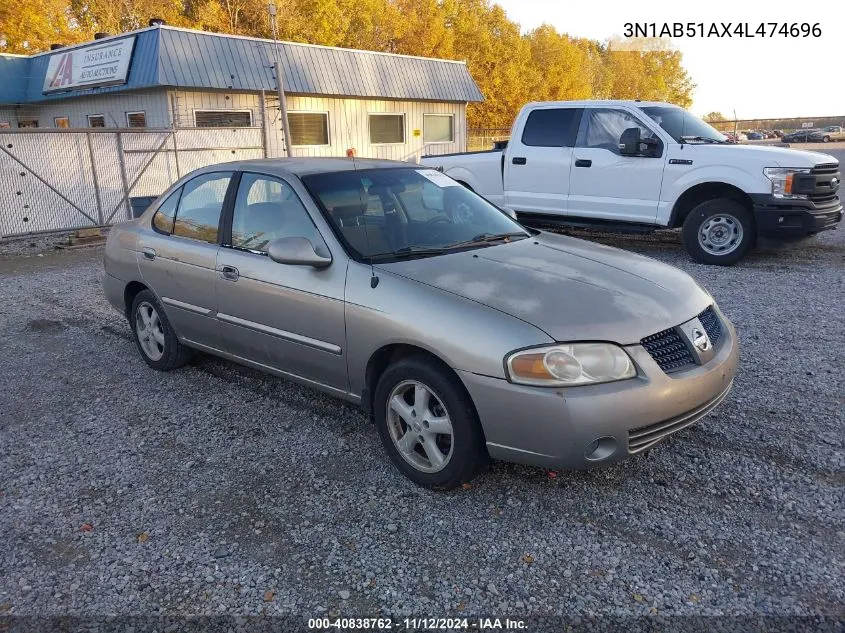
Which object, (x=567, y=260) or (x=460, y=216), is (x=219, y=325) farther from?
(x=567, y=260)

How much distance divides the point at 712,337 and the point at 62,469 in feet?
12.1

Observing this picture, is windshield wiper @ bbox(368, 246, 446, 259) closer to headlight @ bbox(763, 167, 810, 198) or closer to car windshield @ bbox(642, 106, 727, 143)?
headlight @ bbox(763, 167, 810, 198)

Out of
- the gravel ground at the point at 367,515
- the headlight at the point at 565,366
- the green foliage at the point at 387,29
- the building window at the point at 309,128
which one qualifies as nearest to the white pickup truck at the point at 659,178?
the gravel ground at the point at 367,515

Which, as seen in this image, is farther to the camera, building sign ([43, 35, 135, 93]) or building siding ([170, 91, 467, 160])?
building siding ([170, 91, 467, 160])

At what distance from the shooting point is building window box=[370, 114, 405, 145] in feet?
68.1

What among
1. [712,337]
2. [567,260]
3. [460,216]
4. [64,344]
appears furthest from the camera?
[64,344]

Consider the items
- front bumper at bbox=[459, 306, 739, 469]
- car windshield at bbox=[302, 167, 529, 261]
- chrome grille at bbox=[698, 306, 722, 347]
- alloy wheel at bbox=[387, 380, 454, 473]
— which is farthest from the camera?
car windshield at bbox=[302, 167, 529, 261]

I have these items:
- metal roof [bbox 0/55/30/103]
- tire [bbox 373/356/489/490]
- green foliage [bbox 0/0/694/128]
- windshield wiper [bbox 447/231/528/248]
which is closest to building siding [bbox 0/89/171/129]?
metal roof [bbox 0/55/30/103]

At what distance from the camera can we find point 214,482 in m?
3.58

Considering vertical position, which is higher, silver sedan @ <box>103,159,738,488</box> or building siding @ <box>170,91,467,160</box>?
building siding @ <box>170,91,467,160</box>

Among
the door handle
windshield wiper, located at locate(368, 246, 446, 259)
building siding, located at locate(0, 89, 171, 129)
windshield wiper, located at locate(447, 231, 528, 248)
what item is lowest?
the door handle

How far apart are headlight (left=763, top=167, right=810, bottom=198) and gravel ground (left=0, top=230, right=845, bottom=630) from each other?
12.7 ft

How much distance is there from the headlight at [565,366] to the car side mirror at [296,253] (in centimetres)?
129

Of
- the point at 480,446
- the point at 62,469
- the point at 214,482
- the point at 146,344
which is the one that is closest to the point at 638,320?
the point at 480,446
